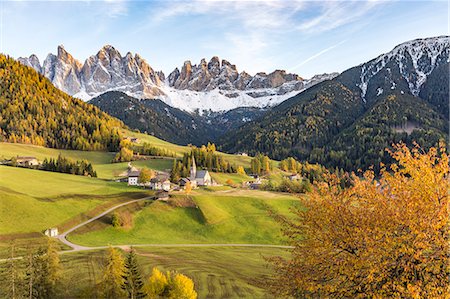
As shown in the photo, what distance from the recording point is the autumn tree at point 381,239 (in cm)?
1480

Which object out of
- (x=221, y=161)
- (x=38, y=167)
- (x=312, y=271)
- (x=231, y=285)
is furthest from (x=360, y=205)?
(x=221, y=161)

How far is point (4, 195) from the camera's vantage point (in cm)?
8238

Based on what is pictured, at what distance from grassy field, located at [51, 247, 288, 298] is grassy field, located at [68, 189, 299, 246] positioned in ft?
36.7

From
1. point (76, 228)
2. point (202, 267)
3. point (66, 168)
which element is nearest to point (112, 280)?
point (202, 267)

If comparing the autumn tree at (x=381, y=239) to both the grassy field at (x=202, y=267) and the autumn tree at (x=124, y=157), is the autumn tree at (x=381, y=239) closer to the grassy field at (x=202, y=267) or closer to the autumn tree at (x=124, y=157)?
the grassy field at (x=202, y=267)

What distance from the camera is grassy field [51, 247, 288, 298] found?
47281mm

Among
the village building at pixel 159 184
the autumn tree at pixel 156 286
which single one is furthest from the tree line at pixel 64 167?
the autumn tree at pixel 156 286

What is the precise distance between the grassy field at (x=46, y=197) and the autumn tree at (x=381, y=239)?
72.4 m

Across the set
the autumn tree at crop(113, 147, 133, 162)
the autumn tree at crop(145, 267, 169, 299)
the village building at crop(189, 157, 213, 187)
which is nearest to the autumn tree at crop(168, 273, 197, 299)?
the autumn tree at crop(145, 267, 169, 299)

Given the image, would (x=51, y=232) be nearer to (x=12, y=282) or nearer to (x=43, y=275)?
(x=43, y=275)

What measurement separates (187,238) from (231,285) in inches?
1456

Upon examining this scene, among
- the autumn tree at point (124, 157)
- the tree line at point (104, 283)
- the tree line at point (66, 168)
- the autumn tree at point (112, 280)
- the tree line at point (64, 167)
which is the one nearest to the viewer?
the tree line at point (104, 283)

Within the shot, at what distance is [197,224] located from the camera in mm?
93625

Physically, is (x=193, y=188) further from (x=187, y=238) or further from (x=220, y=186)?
(x=187, y=238)
